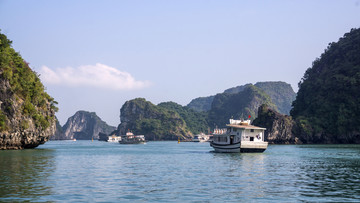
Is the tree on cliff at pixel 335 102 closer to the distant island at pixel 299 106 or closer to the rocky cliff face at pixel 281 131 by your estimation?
the distant island at pixel 299 106

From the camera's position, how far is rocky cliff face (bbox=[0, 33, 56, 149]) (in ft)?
261

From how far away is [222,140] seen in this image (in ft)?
242

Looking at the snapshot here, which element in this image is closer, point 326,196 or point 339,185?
point 326,196

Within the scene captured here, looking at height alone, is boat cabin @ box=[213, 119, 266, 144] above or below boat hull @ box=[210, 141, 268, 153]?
above

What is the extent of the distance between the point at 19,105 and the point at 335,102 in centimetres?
12559

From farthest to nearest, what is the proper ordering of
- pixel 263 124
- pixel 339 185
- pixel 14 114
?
pixel 263 124 < pixel 14 114 < pixel 339 185

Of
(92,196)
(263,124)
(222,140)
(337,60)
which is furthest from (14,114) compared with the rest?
(337,60)

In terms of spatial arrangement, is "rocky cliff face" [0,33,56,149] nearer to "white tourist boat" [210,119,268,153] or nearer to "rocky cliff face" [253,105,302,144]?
"white tourist boat" [210,119,268,153]

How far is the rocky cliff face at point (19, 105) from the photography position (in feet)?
261

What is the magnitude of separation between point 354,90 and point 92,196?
153 m

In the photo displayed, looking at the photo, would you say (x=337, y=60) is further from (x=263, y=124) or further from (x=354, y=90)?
(x=263, y=124)

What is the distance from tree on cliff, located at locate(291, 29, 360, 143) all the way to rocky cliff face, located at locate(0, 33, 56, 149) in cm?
10609

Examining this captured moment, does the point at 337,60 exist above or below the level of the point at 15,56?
above

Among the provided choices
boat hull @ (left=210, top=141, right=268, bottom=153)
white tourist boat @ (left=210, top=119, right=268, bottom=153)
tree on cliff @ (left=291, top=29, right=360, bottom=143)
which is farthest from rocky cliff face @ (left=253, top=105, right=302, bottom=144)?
boat hull @ (left=210, top=141, right=268, bottom=153)
